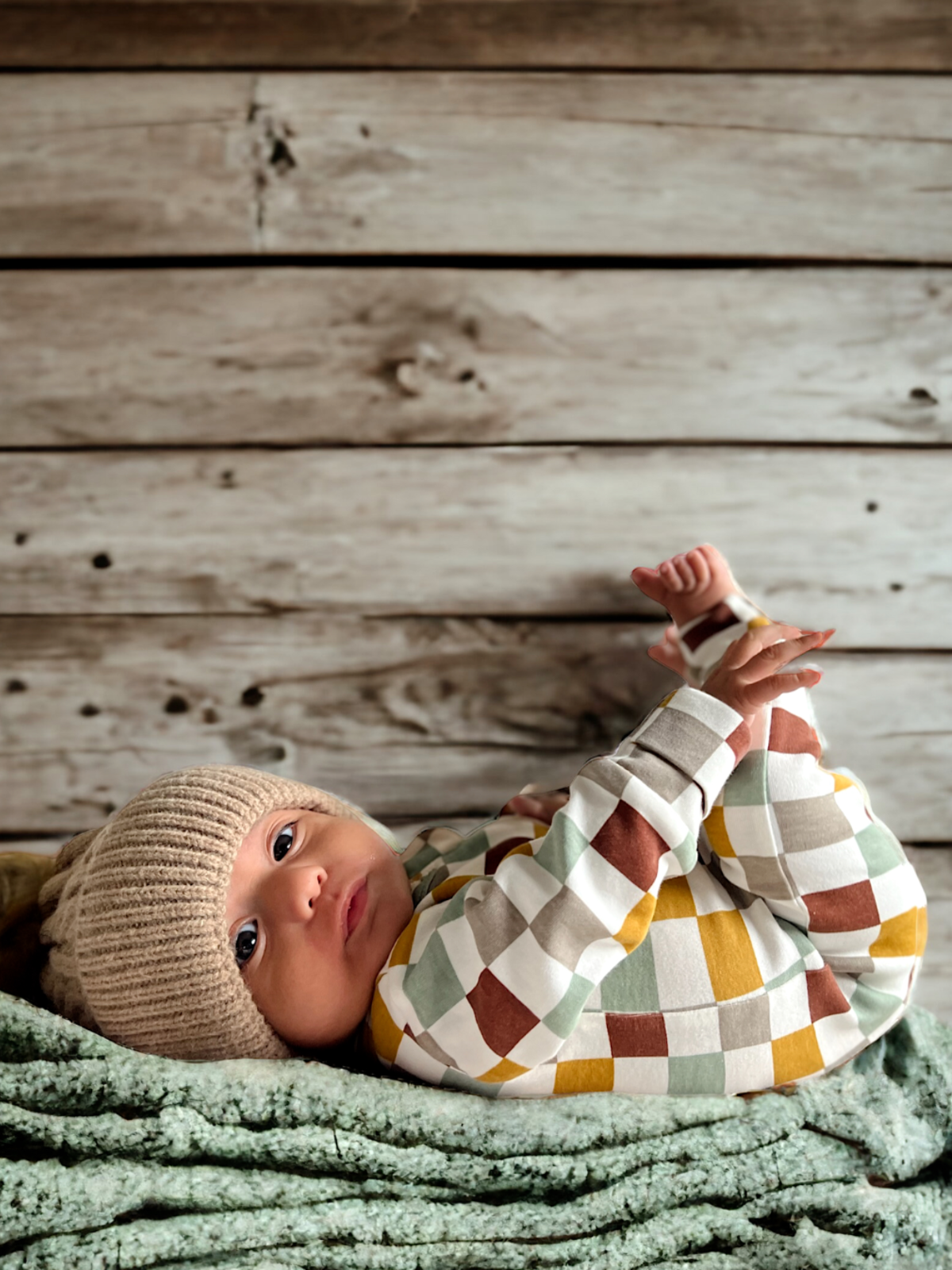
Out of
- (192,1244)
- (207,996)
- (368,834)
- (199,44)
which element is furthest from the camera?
(199,44)

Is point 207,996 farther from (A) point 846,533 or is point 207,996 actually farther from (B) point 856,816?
(A) point 846,533

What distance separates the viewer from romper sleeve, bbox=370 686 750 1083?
0.70m

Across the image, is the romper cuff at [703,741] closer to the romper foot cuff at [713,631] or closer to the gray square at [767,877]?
the gray square at [767,877]

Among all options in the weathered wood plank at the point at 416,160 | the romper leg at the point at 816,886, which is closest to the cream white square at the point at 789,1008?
the romper leg at the point at 816,886

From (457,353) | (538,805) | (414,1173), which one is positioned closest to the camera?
(414,1173)

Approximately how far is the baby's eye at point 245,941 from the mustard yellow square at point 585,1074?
27 centimetres

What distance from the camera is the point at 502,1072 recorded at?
2.37 feet

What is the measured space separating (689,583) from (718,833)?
0.28 meters

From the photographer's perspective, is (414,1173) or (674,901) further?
(674,901)

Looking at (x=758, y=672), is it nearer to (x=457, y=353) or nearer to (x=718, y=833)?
(x=718, y=833)

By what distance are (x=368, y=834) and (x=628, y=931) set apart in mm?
243

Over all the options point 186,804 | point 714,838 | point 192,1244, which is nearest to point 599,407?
point 714,838

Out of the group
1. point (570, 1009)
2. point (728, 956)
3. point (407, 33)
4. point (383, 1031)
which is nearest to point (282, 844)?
point (383, 1031)

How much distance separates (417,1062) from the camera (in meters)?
0.75
